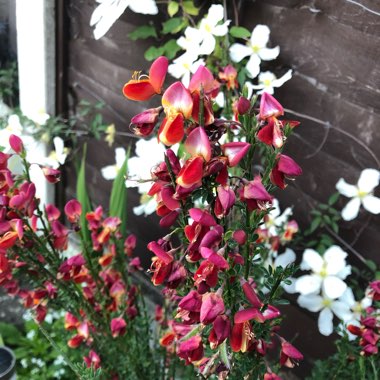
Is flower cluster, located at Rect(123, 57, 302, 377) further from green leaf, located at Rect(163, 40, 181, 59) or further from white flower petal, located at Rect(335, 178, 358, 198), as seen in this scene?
green leaf, located at Rect(163, 40, 181, 59)

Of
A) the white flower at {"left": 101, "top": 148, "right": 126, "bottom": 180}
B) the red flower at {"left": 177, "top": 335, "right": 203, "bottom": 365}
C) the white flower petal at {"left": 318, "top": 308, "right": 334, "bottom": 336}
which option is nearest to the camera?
the red flower at {"left": 177, "top": 335, "right": 203, "bottom": 365}

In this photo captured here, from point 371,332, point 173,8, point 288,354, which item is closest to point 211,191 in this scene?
point 288,354

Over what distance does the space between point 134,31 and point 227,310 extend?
132 cm

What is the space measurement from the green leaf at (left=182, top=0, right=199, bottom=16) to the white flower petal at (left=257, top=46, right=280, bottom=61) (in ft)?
0.87

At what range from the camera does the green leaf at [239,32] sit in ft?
5.40

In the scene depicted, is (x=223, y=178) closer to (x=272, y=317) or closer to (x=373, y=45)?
(x=272, y=317)

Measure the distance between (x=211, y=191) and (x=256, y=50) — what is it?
2.90ft

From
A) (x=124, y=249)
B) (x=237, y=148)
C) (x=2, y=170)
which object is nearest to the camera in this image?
(x=237, y=148)

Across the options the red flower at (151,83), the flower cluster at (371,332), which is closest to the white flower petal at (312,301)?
the flower cluster at (371,332)

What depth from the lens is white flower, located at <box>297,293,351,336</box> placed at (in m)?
1.58

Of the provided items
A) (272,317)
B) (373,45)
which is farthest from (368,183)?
(272,317)

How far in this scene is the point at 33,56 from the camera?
237 centimetres

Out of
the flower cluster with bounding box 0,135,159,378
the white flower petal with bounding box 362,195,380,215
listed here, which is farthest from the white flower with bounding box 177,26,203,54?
the white flower petal with bounding box 362,195,380,215

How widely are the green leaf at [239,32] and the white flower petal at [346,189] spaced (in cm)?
50
